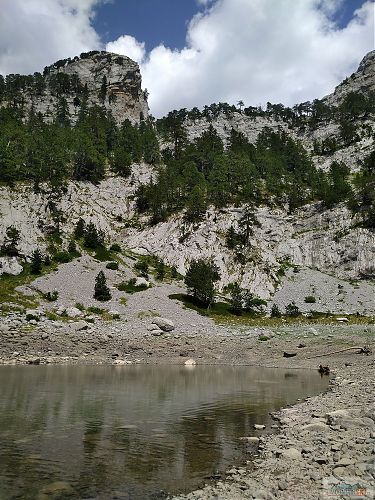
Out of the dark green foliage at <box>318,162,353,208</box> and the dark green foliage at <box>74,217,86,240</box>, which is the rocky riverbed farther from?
the dark green foliage at <box>318,162,353,208</box>

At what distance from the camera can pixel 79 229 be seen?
299ft

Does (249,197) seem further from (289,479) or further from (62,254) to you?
(289,479)

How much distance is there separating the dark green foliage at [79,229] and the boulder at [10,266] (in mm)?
18780

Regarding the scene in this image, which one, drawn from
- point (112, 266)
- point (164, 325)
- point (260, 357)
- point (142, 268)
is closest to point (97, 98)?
point (142, 268)

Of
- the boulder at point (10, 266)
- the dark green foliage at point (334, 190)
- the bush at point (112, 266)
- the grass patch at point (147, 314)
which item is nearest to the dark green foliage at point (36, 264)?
the boulder at point (10, 266)

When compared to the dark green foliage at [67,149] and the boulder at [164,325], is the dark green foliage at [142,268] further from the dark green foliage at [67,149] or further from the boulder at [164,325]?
the dark green foliage at [67,149]

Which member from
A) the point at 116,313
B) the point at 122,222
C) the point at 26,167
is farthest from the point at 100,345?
the point at 26,167

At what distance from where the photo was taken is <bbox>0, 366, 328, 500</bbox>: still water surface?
1095cm

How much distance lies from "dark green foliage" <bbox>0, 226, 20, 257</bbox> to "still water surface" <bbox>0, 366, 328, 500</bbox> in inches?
1921

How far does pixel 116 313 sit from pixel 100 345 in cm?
1474

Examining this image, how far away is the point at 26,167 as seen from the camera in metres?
106

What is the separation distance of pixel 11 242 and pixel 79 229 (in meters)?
15.3

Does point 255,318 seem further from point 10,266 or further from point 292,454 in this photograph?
point 292,454

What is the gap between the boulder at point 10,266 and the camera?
70.3 m
